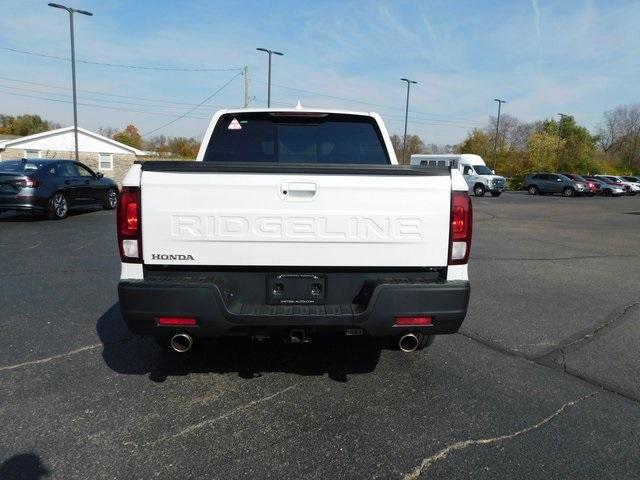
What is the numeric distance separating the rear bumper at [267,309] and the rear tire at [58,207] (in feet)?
35.8

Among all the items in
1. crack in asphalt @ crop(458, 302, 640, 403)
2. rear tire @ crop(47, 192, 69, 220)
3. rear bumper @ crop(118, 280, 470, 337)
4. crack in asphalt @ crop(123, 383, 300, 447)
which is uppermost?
rear bumper @ crop(118, 280, 470, 337)

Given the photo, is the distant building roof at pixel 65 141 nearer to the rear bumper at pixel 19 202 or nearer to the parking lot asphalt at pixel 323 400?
the rear bumper at pixel 19 202

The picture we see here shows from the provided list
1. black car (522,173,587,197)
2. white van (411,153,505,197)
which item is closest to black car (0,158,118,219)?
white van (411,153,505,197)

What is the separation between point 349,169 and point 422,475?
1725mm

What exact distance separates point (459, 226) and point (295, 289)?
1.09 metres

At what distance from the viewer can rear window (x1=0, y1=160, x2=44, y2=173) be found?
464 inches

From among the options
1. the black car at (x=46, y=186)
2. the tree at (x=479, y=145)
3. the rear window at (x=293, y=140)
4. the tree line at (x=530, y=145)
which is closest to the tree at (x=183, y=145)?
the tree line at (x=530, y=145)

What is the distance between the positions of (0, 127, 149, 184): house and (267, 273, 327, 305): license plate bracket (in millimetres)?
44238

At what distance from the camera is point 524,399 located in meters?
3.37

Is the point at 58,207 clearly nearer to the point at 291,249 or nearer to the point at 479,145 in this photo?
the point at 291,249

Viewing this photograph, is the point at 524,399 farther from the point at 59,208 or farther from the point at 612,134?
the point at 612,134

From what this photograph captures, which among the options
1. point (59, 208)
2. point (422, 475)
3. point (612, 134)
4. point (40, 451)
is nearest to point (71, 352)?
point (40, 451)

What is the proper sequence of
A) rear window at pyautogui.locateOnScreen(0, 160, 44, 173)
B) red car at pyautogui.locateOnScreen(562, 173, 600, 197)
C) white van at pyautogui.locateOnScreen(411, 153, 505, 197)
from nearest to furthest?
rear window at pyautogui.locateOnScreen(0, 160, 44, 173) → white van at pyautogui.locateOnScreen(411, 153, 505, 197) → red car at pyautogui.locateOnScreen(562, 173, 600, 197)

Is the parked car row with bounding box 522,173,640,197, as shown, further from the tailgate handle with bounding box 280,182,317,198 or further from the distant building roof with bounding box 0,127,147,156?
the tailgate handle with bounding box 280,182,317,198
